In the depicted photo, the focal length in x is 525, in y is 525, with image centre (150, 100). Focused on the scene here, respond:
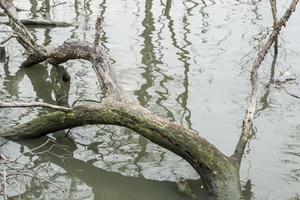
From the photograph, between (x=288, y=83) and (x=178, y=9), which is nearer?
(x=288, y=83)

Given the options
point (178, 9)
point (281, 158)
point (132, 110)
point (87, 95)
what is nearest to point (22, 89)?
point (87, 95)

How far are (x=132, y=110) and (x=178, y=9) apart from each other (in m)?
7.72

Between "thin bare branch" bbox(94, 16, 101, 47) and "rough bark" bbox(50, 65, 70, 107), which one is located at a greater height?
"thin bare branch" bbox(94, 16, 101, 47)

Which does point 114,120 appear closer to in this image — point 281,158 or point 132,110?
point 132,110

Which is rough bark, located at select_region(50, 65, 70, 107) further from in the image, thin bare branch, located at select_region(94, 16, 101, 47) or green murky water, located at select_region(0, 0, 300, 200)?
thin bare branch, located at select_region(94, 16, 101, 47)

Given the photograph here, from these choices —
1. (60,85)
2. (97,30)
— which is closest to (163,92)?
(60,85)

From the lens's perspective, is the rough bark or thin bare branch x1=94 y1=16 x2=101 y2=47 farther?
the rough bark

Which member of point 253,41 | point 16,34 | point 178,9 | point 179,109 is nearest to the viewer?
point 16,34

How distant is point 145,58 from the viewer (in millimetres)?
10242

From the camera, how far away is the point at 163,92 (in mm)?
8781

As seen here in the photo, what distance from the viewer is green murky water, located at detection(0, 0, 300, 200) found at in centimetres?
634

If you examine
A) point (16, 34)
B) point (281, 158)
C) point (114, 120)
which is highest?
point (16, 34)

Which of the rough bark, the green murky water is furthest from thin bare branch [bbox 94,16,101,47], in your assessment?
the green murky water

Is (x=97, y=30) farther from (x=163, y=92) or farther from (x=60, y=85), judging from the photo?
(x=163, y=92)
